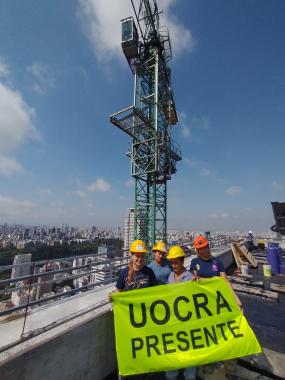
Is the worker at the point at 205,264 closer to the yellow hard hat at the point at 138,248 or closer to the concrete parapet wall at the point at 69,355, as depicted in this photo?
the yellow hard hat at the point at 138,248

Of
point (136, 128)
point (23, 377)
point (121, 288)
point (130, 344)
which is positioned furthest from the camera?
point (136, 128)

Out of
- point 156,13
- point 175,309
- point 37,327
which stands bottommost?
point 37,327

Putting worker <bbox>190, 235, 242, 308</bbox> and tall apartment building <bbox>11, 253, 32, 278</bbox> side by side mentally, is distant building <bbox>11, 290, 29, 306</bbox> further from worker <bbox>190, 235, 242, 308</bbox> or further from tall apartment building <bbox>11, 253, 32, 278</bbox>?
worker <bbox>190, 235, 242, 308</bbox>

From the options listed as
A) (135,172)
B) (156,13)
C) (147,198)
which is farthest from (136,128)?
(156,13)

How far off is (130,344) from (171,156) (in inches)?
827

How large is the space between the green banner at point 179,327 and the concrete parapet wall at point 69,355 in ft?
2.14

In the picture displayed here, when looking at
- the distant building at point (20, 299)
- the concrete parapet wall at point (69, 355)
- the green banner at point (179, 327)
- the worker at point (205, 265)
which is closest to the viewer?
the concrete parapet wall at point (69, 355)

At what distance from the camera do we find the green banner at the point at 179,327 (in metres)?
2.64

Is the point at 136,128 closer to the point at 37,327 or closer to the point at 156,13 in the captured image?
the point at 156,13

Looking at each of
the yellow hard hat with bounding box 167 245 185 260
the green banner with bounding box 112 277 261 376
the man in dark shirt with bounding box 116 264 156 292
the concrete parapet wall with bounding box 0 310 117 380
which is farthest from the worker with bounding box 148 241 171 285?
the concrete parapet wall with bounding box 0 310 117 380

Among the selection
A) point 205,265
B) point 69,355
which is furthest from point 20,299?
point 205,265

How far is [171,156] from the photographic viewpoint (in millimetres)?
22547

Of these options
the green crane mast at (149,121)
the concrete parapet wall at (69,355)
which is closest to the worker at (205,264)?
the concrete parapet wall at (69,355)

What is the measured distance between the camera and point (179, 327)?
280cm
